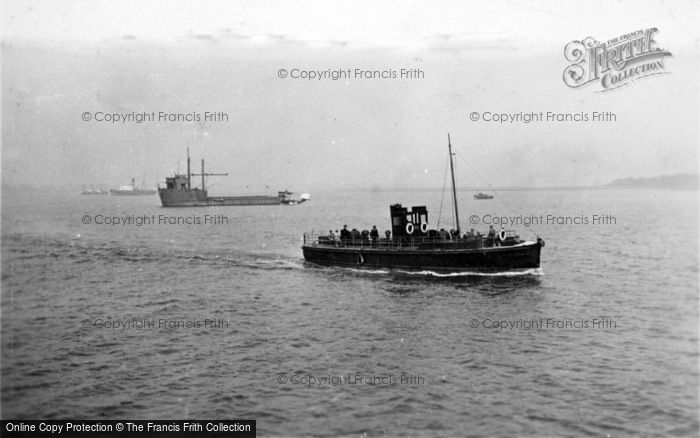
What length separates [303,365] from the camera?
20062 millimetres

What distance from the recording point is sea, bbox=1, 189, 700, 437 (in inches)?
648

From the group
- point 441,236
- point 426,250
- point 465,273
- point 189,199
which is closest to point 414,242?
point 426,250

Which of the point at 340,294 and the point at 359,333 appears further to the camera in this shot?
the point at 340,294

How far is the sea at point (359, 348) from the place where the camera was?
16.5 metres

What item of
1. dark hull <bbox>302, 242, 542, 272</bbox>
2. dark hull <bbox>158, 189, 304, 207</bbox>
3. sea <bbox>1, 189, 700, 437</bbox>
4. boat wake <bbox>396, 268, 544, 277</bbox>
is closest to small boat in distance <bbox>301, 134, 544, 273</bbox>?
dark hull <bbox>302, 242, 542, 272</bbox>

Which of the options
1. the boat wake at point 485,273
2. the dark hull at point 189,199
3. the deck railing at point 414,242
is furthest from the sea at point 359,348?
the dark hull at point 189,199

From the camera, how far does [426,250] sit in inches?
1481

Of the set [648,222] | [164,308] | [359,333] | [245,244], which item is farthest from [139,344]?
[648,222]

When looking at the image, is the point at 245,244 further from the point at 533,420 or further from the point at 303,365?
the point at 533,420

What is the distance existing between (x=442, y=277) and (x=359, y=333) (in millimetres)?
13571

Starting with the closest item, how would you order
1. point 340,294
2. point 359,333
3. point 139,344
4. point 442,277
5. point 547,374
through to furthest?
1. point 547,374
2. point 139,344
3. point 359,333
4. point 340,294
5. point 442,277

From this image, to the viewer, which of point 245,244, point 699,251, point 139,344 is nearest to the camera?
point 139,344

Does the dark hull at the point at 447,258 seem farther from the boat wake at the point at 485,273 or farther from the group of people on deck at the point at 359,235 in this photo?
the group of people on deck at the point at 359,235

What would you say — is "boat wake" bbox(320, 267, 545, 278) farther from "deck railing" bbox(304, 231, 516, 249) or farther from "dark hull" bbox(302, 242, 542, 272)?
"deck railing" bbox(304, 231, 516, 249)
